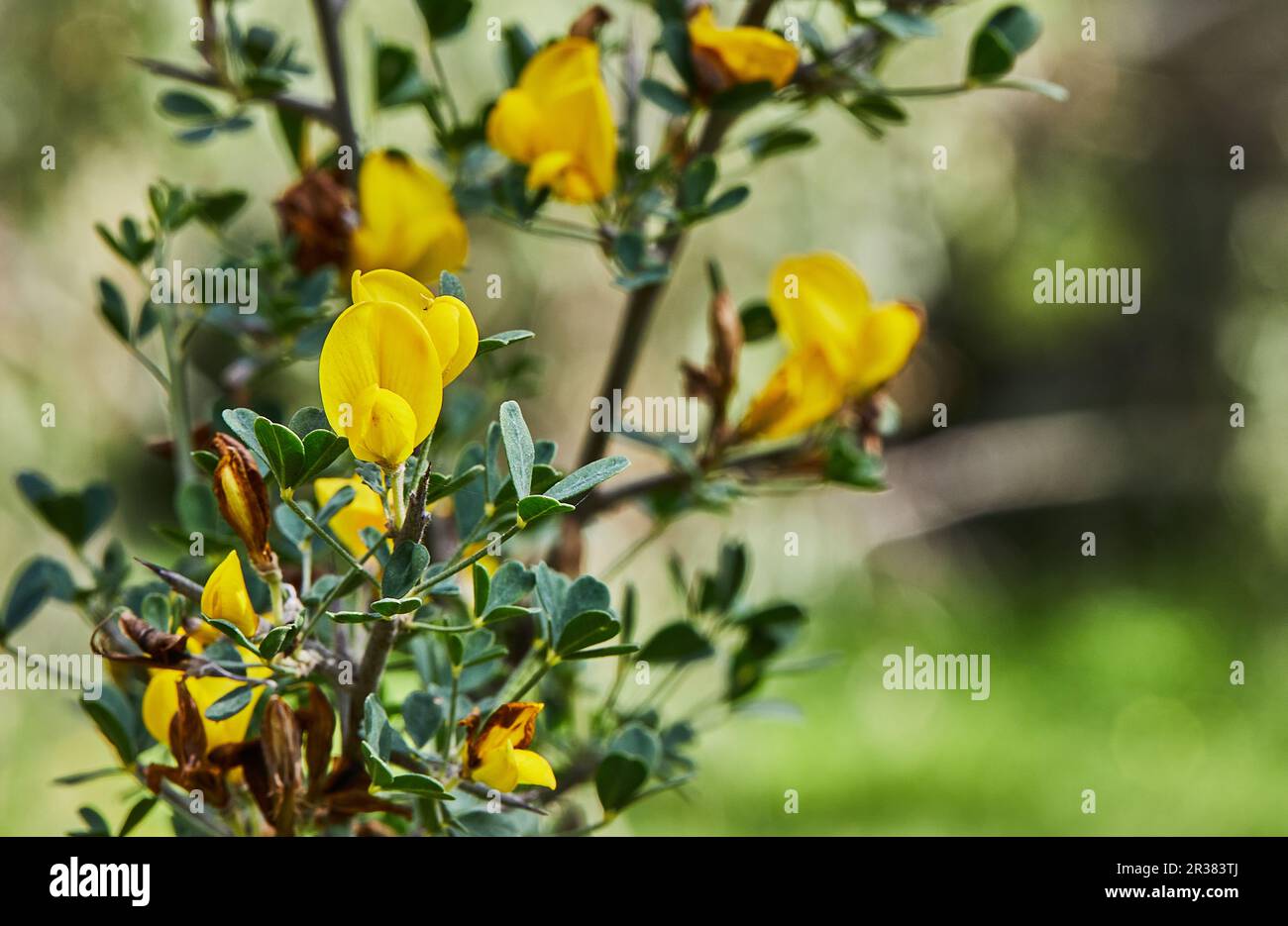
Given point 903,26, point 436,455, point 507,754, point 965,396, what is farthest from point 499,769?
point 965,396

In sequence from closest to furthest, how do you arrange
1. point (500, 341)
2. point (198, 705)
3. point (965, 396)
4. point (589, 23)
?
point (500, 341) < point (198, 705) < point (589, 23) < point (965, 396)

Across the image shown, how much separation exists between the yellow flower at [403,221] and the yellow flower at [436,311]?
0.57 feet

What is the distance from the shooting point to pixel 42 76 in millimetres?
1983

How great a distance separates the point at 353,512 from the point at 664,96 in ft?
0.71

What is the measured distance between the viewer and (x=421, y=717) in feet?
1.34

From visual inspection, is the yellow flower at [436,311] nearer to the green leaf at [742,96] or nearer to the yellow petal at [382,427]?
the yellow petal at [382,427]

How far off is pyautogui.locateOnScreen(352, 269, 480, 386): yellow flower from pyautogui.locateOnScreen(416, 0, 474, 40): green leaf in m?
0.25

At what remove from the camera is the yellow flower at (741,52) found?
485mm

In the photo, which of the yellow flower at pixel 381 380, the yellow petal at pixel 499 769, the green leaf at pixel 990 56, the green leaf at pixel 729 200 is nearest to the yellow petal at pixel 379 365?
the yellow flower at pixel 381 380

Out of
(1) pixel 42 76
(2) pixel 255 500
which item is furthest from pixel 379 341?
(1) pixel 42 76

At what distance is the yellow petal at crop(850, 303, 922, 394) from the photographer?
0.54 meters

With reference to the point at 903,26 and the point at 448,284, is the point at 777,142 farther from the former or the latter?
the point at 448,284

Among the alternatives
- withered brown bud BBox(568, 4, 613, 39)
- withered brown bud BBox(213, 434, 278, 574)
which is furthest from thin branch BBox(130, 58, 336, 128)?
withered brown bud BBox(213, 434, 278, 574)

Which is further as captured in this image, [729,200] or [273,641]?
[729,200]
